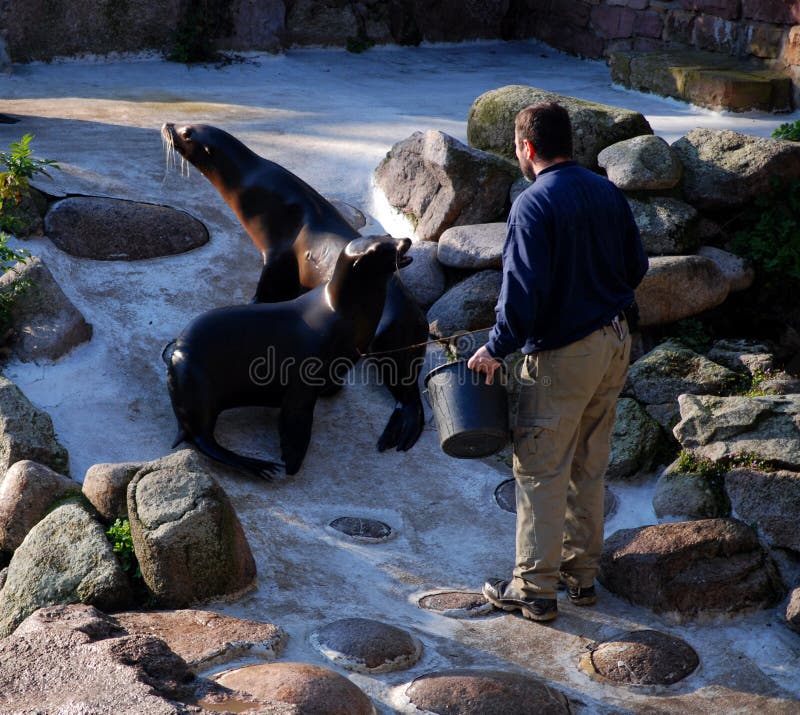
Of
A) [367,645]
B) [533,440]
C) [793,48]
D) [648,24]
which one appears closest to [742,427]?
[533,440]

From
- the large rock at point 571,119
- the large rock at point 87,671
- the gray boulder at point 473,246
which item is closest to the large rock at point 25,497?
the large rock at point 87,671

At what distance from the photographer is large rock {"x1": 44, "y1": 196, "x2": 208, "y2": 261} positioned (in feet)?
20.4

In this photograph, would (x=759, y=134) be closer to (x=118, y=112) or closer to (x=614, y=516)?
(x=614, y=516)

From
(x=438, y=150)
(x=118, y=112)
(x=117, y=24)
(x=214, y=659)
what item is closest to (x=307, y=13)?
(x=117, y=24)

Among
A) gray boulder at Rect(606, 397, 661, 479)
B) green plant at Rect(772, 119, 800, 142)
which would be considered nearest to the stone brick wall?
green plant at Rect(772, 119, 800, 142)

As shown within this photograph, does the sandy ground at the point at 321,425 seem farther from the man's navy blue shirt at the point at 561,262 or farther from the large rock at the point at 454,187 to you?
the man's navy blue shirt at the point at 561,262

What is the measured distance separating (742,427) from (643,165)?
2214 millimetres

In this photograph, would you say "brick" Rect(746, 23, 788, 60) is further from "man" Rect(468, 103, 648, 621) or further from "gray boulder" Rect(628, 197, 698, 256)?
"man" Rect(468, 103, 648, 621)

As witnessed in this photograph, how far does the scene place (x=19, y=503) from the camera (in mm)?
4250

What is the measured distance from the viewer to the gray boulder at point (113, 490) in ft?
13.6

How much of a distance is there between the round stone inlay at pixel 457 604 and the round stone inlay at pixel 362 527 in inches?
21.1

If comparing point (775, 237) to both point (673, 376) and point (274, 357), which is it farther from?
point (274, 357)

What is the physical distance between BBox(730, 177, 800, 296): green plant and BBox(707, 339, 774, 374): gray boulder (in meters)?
0.53

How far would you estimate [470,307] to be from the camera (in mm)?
6113
